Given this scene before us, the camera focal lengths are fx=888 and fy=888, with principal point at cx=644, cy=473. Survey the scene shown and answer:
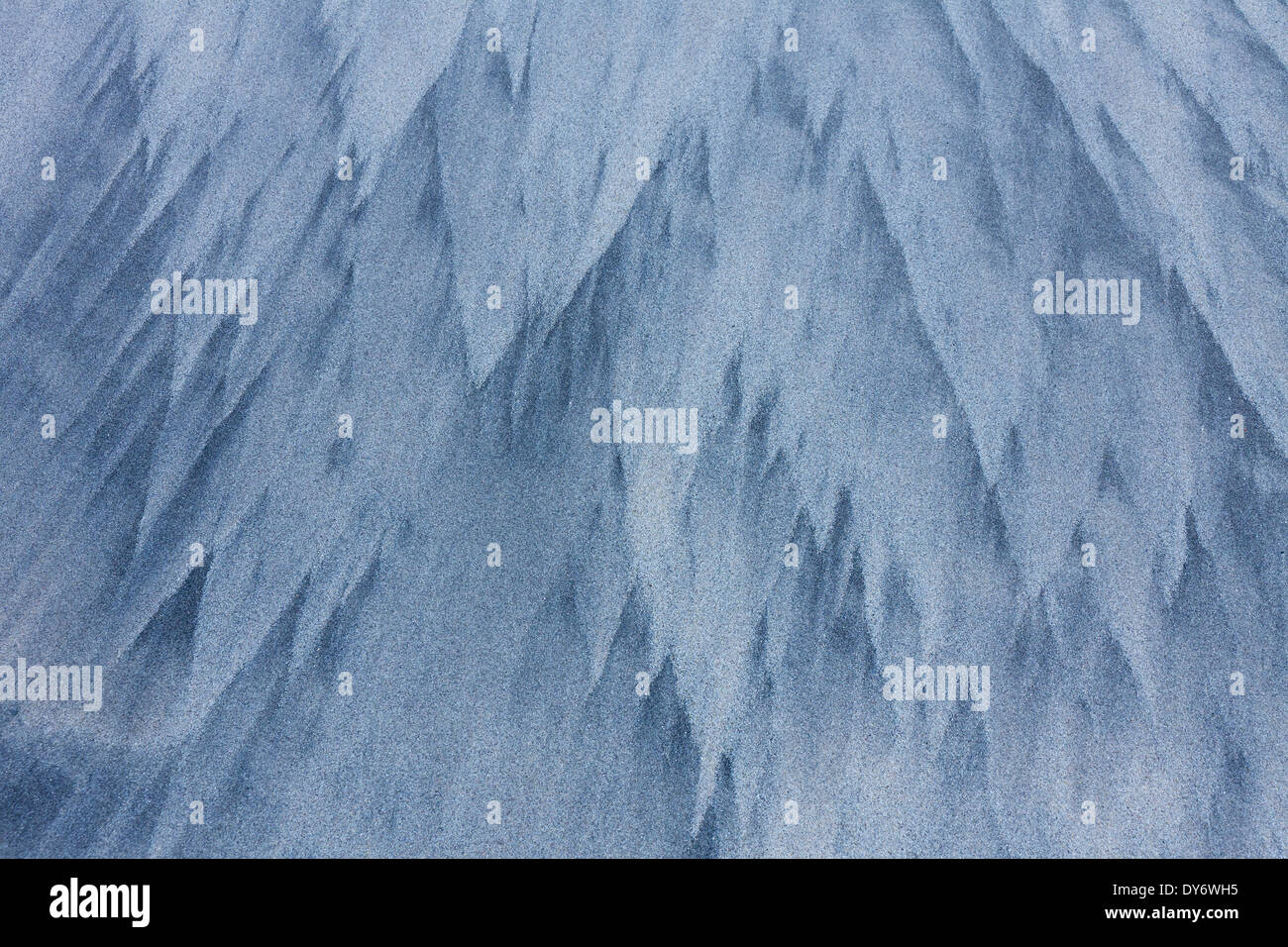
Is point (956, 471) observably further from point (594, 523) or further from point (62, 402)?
point (62, 402)

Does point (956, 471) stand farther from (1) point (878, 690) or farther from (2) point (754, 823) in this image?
(2) point (754, 823)

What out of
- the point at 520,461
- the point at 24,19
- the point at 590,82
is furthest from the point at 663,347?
the point at 24,19

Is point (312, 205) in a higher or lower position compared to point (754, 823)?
higher

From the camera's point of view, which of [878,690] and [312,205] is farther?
[312,205]

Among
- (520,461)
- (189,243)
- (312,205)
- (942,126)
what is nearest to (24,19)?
(189,243)

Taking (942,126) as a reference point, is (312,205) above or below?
below

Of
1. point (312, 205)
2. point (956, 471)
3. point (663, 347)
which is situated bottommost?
point (956, 471)

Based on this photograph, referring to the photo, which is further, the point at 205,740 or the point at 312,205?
the point at 312,205

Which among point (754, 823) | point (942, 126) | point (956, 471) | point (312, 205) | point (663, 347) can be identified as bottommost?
point (754, 823)
